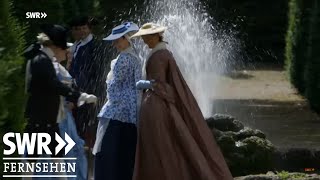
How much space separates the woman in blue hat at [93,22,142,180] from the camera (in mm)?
6492

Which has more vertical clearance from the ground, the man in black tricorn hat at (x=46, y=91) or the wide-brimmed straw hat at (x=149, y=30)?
the wide-brimmed straw hat at (x=149, y=30)

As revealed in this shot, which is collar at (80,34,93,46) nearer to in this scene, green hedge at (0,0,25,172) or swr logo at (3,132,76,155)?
swr logo at (3,132,76,155)

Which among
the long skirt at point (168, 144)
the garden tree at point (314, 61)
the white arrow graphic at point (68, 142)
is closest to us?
the white arrow graphic at point (68, 142)

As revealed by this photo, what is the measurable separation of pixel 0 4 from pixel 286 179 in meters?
3.47

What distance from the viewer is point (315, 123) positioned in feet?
40.2

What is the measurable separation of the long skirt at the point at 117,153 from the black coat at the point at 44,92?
1.66 ft

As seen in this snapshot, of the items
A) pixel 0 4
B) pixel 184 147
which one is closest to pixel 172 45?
pixel 184 147

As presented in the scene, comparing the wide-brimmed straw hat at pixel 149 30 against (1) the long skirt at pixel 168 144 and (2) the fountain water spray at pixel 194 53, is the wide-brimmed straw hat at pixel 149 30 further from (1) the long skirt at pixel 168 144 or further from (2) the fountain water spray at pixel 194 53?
(2) the fountain water spray at pixel 194 53

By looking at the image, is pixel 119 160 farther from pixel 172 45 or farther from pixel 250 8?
pixel 250 8

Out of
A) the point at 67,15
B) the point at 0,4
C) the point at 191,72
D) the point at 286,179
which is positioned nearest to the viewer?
the point at 0,4

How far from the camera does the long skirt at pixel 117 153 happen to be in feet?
21.3

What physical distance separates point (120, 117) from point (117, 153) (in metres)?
0.25

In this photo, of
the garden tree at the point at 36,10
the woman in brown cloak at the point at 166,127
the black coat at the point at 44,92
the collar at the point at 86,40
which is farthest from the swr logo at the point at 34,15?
the black coat at the point at 44,92

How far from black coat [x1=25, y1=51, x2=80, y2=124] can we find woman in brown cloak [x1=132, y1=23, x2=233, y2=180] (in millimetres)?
621
